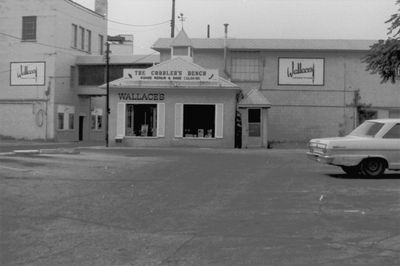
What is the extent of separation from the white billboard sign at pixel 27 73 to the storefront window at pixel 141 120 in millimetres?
18552

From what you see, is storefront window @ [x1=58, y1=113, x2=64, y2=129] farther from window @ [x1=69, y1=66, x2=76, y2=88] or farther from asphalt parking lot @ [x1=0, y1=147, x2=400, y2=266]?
asphalt parking lot @ [x1=0, y1=147, x2=400, y2=266]

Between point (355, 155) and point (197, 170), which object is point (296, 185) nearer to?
point (355, 155)

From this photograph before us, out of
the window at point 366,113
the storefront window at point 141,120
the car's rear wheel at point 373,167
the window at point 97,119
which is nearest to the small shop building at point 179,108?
the storefront window at point 141,120

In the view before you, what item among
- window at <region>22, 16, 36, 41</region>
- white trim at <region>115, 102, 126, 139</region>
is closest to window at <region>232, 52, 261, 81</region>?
white trim at <region>115, 102, 126, 139</region>

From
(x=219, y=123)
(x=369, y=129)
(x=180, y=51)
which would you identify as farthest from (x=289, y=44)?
(x=369, y=129)

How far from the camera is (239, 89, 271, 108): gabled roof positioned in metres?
35.2

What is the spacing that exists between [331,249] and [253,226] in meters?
1.77

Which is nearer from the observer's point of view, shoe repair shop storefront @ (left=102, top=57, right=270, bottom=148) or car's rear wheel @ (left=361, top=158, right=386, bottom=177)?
car's rear wheel @ (left=361, top=158, right=386, bottom=177)

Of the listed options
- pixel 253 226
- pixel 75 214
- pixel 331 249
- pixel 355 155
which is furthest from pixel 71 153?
pixel 331 249

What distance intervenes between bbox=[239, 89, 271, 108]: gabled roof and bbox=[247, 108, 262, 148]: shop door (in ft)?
2.54

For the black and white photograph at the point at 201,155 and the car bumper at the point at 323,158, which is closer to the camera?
the black and white photograph at the point at 201,155

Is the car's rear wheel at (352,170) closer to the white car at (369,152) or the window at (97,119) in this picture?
the white car at (369,152)

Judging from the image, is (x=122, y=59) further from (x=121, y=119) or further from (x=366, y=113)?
(x=366, y=113)

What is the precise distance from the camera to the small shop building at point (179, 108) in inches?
1374
